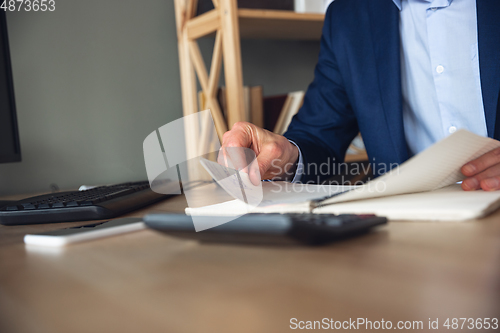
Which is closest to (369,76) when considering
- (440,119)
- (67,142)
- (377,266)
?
(440,119)

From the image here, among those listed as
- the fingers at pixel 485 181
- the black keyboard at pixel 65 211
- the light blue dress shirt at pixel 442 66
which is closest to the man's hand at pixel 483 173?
the fingers at pixel 485 181

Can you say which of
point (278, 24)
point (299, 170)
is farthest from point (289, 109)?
point (299, 170)

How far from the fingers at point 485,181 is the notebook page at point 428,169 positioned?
1.0 inches

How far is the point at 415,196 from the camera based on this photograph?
50cm

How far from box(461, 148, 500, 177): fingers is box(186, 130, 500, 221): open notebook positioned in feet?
0.05

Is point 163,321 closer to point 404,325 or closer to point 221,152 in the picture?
point 404,325

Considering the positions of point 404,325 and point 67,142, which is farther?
point 67,142

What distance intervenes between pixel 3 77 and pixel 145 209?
58 centimetres

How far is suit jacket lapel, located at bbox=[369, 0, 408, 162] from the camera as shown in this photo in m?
0.92

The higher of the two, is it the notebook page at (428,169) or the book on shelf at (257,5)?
the book on shelf at (257,5)

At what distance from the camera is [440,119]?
94cm

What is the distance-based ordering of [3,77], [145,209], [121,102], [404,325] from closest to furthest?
[404,325] < [145,209] < [3,77] < [121,102]

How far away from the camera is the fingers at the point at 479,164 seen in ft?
1.80

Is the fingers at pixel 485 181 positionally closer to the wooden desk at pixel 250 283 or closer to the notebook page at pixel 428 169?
the notebook page at pixel 428 169
